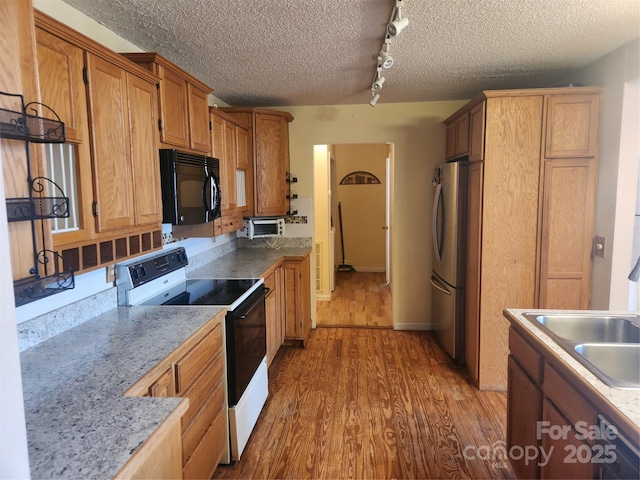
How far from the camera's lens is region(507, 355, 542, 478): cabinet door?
1735 mm

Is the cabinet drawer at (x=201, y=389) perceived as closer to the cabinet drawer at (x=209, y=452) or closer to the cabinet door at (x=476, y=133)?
the cabinet drawer at (x=209, y=452)

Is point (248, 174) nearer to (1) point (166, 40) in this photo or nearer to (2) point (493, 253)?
(1) point (166, 40)

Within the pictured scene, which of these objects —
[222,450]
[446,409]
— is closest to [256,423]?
[222,450]

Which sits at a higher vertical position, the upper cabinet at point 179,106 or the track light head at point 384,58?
the track light head at point 384,58

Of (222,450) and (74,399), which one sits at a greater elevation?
(74,399)

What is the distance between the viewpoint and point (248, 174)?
377cm

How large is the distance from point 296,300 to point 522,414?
2.30m

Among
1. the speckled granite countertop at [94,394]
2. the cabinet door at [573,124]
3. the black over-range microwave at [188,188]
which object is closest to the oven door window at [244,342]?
the speckled granite countertop at [94,394]

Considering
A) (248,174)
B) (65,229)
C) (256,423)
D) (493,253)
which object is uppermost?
(248,174)

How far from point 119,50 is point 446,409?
10.4 feet

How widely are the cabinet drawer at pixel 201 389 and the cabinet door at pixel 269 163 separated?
204 cm

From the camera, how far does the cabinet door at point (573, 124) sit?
276 cm

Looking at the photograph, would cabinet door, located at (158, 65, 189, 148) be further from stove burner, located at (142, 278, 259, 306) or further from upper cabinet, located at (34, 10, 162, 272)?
stove burner, located at (142, 278, 259, 306)

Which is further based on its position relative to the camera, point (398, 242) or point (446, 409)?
point (398, 242)
